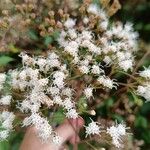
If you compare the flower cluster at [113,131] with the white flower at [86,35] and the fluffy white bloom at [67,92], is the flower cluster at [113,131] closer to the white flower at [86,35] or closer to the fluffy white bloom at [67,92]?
the fluffy white bloom at [67,92]

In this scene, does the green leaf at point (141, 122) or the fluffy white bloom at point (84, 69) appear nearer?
the fluffy white bloom at point (84, 69)

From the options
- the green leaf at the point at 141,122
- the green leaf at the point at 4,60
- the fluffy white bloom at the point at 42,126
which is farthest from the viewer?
the green leaf at the point at 141,122

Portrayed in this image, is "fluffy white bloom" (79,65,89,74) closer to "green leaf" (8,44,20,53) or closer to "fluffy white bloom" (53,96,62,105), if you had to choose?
"fluffy white bloom" (53,96,62,105)

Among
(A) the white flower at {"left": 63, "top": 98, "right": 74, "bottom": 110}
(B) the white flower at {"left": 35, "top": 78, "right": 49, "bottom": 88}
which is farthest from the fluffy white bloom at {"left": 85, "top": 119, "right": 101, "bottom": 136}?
(B) the white flower at {"left": 35, "top": 78, "right": 49, "bottom": 88}

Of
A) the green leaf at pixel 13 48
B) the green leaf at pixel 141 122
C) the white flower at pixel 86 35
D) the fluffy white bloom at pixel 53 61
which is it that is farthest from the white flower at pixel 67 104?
the green leaf at pixel 141 122

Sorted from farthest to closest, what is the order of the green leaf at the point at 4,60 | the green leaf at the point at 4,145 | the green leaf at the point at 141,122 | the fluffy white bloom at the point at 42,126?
the green leaf at the point at 141,122, the green leaf at the point at 4,60, the green leaf at the point at 4,145, the fluffy white bloom at the point at 42,126

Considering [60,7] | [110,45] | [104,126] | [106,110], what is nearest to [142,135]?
[106,110]

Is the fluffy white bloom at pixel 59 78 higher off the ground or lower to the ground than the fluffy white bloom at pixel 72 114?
higher
